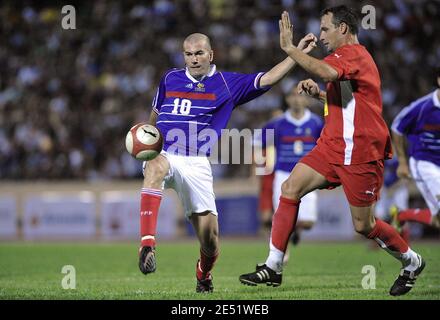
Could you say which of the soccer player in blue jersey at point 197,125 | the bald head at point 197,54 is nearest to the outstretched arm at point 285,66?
the soccer player in blue jersey at point 197,125

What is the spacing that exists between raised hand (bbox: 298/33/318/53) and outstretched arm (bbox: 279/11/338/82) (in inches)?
15.7

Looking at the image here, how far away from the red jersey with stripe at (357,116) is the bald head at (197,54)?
1.19 m

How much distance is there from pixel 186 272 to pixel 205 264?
2.67 metres

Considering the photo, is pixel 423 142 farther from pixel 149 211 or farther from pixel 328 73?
pixel 149 211

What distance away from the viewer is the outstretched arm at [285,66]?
7258mm

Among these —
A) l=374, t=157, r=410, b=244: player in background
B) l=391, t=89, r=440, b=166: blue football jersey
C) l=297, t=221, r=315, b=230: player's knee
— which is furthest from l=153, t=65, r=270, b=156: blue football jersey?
l=374, t=157, r=410, b=244: player in background

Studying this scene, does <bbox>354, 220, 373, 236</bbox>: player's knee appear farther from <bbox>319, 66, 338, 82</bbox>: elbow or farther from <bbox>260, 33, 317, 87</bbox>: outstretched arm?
<bbox>260, 33, 317, 87</bbox>: outstretched arm

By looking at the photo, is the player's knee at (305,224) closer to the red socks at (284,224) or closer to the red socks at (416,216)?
Answer: the red socks at (416,216)

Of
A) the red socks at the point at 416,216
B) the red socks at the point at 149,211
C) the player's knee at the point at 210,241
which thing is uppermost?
the red socks at the point at 149,211

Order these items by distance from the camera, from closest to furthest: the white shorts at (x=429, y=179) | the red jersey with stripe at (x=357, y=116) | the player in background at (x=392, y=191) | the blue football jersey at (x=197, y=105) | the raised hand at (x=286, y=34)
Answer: the raised hand at (x=286, y=34), the red jersey with stripe at (x=357, y=116), the blue football jersey at (x=197, y=105), the white shorts at (x=429, y=179), the player in background at (x=392, y=191)

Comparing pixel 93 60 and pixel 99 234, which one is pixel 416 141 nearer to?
pixel 99 234

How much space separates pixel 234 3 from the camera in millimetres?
21797
